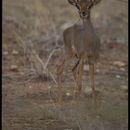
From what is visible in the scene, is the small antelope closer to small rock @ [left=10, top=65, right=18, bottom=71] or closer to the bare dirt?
the bare dirt

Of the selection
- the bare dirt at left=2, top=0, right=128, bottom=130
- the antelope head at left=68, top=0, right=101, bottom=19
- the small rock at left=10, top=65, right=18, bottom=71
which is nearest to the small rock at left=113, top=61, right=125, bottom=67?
the bare dirt at left=2, top=0, right=128, bottom=130

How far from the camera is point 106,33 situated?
704 centimetres

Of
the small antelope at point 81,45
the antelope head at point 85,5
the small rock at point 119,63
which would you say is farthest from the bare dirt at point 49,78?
the antelope head at point 85,5

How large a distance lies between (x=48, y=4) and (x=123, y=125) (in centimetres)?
350

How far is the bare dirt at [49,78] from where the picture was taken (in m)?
4.41

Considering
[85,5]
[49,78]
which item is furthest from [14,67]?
[85,5]

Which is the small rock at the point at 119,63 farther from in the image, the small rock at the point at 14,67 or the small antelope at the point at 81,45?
the small antelope at the point at 81,45

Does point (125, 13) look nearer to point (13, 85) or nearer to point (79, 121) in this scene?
point (13, 85)

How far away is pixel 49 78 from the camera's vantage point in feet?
16.2

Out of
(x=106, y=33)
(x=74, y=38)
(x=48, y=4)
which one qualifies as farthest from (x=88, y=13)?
(x=48, y=4)

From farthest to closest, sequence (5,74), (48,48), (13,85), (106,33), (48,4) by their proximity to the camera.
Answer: (48,4)
(106,33)
(48,48)
(5,74)
(13,85)

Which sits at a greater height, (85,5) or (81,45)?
(85,5)

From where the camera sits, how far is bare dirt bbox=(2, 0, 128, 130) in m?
4.41

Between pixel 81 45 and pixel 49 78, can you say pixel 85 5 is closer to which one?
pixel 81 45
